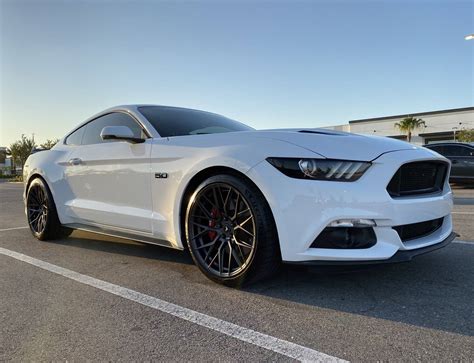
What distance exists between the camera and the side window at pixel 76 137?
466cm

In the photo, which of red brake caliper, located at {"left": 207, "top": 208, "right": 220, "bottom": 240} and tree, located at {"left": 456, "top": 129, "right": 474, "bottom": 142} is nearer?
red brake caliper, located at {"left": 207, "top": 208, "right": 220, "bottom": 240}

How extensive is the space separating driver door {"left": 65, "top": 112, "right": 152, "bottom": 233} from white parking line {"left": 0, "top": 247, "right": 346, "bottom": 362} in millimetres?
602

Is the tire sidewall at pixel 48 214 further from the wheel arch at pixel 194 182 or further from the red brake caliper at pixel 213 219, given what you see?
the red brake caliper at pixel 213 219

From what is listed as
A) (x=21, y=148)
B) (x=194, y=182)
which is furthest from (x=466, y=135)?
(x=21, y=148)

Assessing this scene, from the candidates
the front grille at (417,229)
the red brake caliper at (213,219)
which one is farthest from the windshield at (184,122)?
the front grille at (417,229)

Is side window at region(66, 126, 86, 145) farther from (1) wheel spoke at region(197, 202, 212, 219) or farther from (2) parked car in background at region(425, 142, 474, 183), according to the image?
(2) parked car in background at region(425, 142, 474, 183)

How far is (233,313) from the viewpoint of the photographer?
2.54 meters

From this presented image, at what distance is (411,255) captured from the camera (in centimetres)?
263

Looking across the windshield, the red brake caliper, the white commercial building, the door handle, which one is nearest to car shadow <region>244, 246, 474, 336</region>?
the red brake caliper

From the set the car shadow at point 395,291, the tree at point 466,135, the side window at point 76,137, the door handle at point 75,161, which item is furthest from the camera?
the tree at point 466,135

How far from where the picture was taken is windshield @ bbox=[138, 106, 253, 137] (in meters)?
3.78

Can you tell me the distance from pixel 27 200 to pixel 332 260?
14.0 feet

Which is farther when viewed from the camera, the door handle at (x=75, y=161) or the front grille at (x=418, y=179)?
the door handle at (x=75, y=161)

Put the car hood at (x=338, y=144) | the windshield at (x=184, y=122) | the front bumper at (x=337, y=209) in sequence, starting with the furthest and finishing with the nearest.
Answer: the windshield at (x=184, y=122) → the car hood at (x=338, y=144) → the front bumper at (x=337, y=209)
